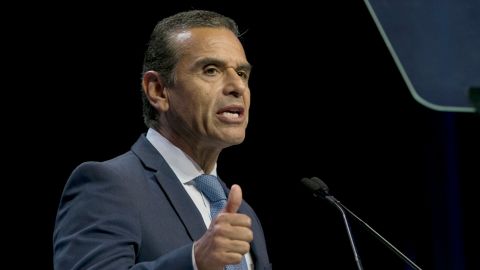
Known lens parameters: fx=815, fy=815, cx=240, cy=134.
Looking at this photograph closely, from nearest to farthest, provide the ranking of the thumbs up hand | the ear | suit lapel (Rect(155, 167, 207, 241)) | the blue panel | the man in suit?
the blue panel → the thumbs up hand → the man in suit → suit lapel (Rect(155, 167, 207, 241)) → the ear

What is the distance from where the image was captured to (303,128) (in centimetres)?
416

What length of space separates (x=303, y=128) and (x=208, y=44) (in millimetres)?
2202

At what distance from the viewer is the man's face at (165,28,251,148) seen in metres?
1.94

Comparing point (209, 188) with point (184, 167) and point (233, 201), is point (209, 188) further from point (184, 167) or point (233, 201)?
point (233, 201)

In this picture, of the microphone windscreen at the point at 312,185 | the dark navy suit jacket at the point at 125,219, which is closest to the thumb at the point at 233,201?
the dark navy suit jacket at the point at 125,219

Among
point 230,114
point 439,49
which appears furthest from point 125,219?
point 439,49

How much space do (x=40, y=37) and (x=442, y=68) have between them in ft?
9.19

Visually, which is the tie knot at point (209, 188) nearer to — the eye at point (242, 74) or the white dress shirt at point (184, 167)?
the white dress shirt at point (184, 167)

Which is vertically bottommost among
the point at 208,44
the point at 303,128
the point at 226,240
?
the point at 303,128

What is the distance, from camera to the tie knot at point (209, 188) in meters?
1.95

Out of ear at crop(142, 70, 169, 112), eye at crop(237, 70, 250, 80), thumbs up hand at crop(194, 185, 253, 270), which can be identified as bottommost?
thumbs up hand at crop(194, 185, 253, 270)

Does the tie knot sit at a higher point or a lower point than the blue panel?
lower

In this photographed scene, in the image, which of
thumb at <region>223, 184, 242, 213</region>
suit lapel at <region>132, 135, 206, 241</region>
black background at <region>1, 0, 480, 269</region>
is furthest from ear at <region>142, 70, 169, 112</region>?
black background at <region>1, 0, 480, 269</region>

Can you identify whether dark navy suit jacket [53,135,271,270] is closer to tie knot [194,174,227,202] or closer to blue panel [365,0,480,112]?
tie knot [194,174,227,202]
